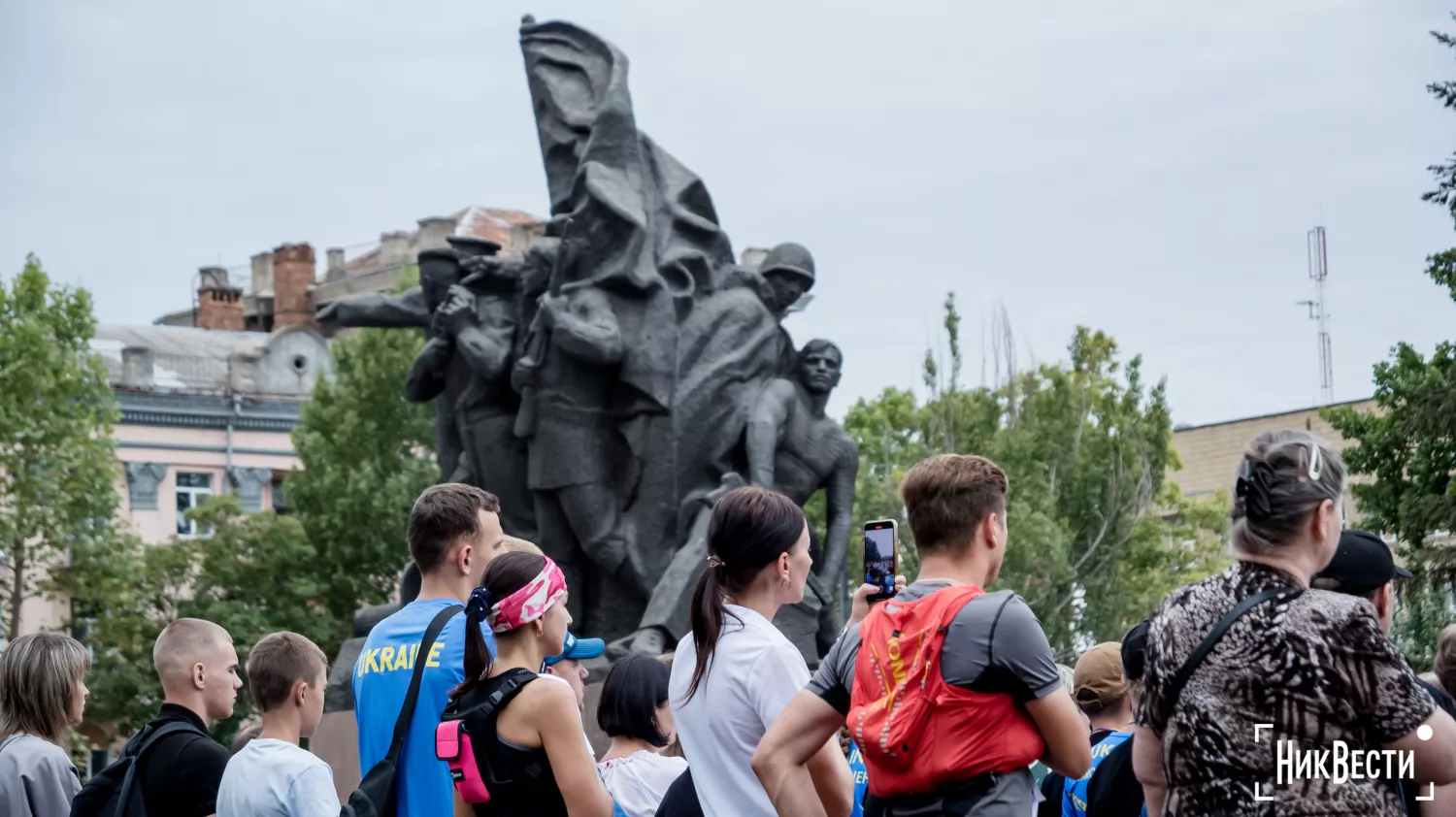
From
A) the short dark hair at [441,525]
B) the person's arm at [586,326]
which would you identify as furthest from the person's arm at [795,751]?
the person's arm at [586,326]

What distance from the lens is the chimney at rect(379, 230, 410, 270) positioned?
192 feet

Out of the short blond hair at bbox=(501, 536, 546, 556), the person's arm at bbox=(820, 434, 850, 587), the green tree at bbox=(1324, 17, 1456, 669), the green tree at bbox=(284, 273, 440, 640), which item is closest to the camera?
the short blond hair at bbox=(501, 536, 546, 556)

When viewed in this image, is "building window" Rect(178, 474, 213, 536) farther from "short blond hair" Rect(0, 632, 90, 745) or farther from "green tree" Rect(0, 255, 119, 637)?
"short blond hair" Rect(0, 632, 90, 745)

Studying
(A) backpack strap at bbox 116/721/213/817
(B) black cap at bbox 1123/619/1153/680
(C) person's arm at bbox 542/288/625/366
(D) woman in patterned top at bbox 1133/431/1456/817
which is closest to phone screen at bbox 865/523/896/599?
(B) black cap at bbox 1123/619/1153/680

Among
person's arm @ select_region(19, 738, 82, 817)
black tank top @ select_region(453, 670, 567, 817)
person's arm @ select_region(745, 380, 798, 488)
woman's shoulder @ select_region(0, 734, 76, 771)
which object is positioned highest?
person's arm @ select_region(745, 380, 798, 488)

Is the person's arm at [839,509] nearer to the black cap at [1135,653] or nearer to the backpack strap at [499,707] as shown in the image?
the backpack strap at [499,707]

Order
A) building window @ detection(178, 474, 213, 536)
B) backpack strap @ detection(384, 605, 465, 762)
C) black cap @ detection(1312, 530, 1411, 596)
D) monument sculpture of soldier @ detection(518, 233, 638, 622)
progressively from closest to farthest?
black cap @ detection(1312, 530, 1411, 596), backpack strap @ detection(384, 605, 465, 762), monument sculpture of soldier @ detection(518, 233, 638, 622), building window @ detection(178, 474, 213, 536)

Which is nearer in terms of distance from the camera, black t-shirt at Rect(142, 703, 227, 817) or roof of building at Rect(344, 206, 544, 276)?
black t-shirt at Rect(142, 703, 227, 817)

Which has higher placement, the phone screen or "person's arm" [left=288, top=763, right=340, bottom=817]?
the phone screen

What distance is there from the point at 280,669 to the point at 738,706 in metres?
1.69

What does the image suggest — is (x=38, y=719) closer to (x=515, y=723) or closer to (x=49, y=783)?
(x=49, y=783)

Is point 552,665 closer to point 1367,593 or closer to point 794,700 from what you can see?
point 794,700

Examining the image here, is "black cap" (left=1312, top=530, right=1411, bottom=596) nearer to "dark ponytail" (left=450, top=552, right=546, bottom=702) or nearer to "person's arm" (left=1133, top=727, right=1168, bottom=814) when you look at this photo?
"person's arm" (left=1133, top=727, right=1168, bottom=814)

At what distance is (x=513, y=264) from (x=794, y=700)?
1043 centimetres
